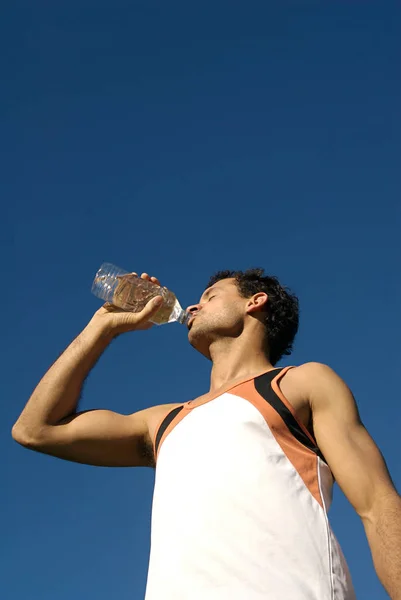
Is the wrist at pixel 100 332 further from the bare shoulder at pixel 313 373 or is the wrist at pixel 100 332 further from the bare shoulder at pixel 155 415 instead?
the bare shoulder at pixel 313 373

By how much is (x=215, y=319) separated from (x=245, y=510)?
1.79 m

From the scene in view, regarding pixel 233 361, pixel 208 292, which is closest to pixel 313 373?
pixel 233 361

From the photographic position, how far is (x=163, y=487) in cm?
423

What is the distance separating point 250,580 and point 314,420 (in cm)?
100

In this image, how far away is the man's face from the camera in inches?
209

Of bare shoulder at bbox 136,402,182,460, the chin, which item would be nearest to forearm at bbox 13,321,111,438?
bare shoulder at bbox 136,402,182,460

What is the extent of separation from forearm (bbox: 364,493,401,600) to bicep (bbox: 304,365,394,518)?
67 mm

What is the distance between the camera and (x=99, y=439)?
5.10 meters

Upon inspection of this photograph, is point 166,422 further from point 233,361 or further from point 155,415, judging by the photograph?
point 233,361

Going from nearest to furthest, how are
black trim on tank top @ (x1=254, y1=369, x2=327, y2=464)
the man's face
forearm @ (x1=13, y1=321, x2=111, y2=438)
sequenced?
A: black trim on tank top @ (x1=254, y1=369, x2=327, y2=464) → forearm @ (x1=13, y1=321, x2=111, y2=438) → the man's face

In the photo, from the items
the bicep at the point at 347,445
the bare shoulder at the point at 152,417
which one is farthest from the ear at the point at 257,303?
the bicep at the point at 347,445

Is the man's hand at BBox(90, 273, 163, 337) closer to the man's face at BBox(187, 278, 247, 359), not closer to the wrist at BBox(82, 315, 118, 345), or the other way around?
the wrist at BBox(82, 315, 118, 345)

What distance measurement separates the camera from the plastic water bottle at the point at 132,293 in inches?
243

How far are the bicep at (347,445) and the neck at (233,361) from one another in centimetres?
79
